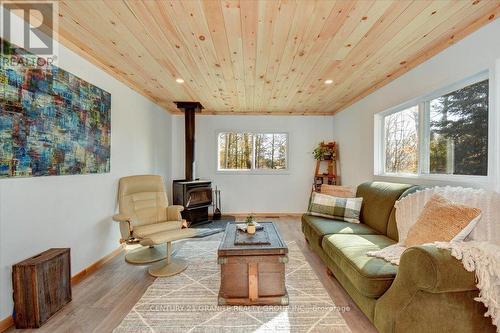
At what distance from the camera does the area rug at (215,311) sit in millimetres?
1679

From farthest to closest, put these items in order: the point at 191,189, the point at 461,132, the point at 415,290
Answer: the point at 191,189 → the point at 461,132 → the point at 415,290

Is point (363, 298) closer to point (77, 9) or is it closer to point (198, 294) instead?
point (198, 294)

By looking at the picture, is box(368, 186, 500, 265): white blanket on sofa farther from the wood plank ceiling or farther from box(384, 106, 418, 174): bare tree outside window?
the wood plank ceiling

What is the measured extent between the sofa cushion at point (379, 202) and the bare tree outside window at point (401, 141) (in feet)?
1.70

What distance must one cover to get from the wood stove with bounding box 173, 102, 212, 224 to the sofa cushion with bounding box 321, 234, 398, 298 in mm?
2654

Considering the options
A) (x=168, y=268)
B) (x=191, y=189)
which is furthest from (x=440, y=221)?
(x=191, y=189)

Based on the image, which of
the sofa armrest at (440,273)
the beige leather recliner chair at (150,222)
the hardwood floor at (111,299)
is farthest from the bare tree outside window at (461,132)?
the beige leather recliner chair at (150,222)

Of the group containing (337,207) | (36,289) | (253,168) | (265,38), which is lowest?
(36,289)

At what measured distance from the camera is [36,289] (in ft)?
5.51

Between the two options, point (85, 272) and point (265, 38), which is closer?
point (265, 38)

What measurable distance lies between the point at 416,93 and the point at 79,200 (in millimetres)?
3862

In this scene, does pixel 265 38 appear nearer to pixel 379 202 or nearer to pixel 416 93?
pixel 416 93

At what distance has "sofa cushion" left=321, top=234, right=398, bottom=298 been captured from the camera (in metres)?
1.53

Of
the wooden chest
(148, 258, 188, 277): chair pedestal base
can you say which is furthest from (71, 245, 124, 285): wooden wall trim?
(148, 258, 188, 277): chair pedestal base
